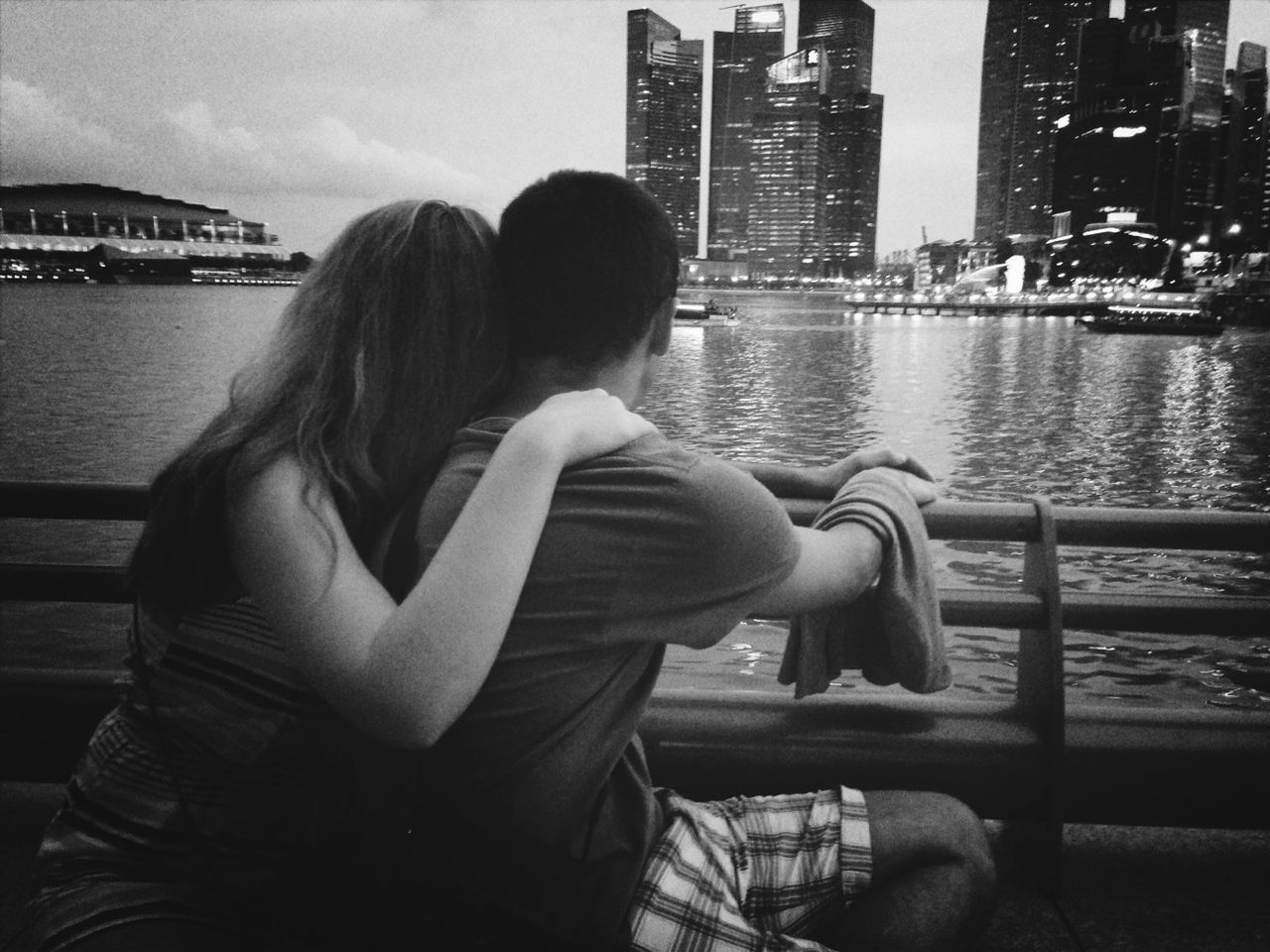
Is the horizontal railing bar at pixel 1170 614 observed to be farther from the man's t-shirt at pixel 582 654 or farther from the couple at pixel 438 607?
the man's t-shirt at pixel 582 654

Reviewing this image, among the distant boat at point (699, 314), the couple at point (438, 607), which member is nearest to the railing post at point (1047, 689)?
the couple at point (438, 607)

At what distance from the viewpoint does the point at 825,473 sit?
81.8 inches

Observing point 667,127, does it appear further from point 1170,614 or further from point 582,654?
point 582,654

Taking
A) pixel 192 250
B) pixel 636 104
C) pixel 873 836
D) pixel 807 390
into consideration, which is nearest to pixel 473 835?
pixel 873 836

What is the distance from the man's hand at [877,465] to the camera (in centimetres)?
196

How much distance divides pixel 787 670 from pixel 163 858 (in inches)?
46.6

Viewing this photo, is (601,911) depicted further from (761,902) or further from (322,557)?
(322,557)

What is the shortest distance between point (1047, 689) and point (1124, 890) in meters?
0.64

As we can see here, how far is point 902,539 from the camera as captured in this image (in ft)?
5.70

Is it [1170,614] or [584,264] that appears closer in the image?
[584,264]

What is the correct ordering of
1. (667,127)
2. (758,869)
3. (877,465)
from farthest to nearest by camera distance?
(667,127), (877,465), (758,869)

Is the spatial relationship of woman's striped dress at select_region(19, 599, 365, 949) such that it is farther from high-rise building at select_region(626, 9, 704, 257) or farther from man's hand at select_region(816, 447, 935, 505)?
high-rise building at select_region(626, 9, 704, 257)

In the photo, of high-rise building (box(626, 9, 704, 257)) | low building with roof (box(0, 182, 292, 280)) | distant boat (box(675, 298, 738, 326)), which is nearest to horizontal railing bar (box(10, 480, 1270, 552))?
high-rise building (box(626, 9, 704, 257))

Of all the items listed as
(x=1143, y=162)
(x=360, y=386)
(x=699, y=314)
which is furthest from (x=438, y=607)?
(x=1143, y=162)
